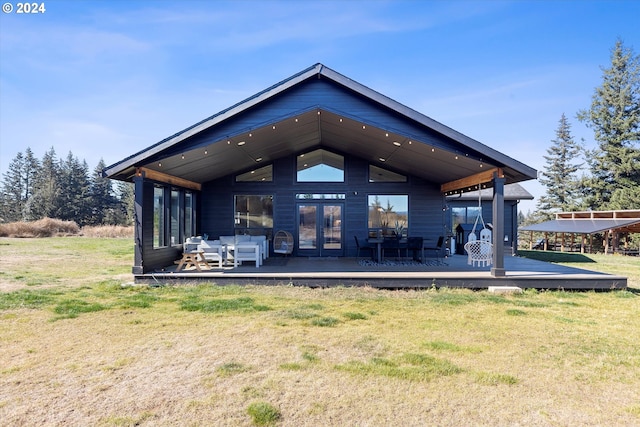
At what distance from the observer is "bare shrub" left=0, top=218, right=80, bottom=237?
24255 millimetres

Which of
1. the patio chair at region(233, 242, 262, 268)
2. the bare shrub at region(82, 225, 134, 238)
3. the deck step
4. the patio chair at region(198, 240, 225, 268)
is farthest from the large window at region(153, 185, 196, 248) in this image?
the bare shrub at region(82, 225, 134, 238)

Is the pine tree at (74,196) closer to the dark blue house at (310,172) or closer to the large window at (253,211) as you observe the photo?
the dark blue house at (310,172)

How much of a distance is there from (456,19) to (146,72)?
9.21 m

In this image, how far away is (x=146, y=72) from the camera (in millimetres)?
10930

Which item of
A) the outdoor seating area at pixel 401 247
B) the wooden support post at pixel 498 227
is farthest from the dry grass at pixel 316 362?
the outdoor seating area at pixel 401 247

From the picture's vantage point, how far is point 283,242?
1099 cm

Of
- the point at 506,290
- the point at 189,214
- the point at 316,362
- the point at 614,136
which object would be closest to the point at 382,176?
the point at 506,290

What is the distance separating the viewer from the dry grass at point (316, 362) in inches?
100.0

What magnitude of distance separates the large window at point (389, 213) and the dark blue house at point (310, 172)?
0.03 metres

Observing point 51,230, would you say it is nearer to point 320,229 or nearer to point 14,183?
point 320,229

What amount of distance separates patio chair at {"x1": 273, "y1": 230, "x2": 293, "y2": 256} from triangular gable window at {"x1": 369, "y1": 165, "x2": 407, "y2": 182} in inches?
119

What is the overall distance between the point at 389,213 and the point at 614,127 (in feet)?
73.1

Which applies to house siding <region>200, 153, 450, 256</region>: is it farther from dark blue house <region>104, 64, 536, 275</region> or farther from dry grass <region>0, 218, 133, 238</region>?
dry grass <region>0, 218, 133, 238</region>

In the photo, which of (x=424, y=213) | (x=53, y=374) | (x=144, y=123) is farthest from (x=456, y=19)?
(x=144, y=123)
